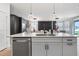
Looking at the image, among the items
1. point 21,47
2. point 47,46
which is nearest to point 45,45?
point 47,46

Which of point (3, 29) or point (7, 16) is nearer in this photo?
point (3, 29)

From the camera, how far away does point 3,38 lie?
3.77 metres

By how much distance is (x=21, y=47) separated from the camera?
3.47 m

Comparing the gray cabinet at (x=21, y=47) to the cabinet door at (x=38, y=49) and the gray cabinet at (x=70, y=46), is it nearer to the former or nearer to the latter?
the cabinet door at (x=38, y=49)

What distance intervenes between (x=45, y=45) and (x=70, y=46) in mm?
637

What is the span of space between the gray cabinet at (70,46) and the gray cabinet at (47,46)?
0.13 meters

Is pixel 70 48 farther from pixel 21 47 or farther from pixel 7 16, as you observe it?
pixel 7 16

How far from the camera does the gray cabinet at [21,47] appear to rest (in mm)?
3459

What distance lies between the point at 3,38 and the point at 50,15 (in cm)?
150

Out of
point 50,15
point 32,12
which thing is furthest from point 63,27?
point 32,12

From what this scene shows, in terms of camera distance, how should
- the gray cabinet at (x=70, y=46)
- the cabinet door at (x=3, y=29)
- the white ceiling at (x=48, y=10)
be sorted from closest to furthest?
the gray cabinet at (x=70, y=46), the cabinet door at (x=3, y=29), the white ceiling at (x=48, y=10)

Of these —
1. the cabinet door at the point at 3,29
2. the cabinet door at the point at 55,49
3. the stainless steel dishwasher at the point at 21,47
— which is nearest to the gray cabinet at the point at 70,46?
the cabinet door at the point at 55,49

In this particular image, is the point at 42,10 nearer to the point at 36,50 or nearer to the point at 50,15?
the point at 50,15

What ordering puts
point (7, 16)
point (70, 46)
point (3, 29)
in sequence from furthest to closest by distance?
point (7, 16) < point (3, 29) < point (70, 46)
